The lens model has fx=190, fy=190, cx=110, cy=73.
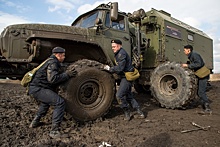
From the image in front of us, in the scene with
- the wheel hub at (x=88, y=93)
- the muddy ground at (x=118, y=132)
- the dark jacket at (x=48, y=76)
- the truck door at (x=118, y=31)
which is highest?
the truck door at (x=118, y=31)

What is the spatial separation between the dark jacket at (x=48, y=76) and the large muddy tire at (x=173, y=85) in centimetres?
296

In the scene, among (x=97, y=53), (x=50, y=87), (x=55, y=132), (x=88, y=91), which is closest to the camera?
(x=55, y=132)

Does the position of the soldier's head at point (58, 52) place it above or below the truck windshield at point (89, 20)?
below

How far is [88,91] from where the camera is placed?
12.7 feet

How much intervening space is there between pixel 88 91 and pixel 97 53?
1.17 meters

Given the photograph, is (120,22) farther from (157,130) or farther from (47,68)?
(157,130)

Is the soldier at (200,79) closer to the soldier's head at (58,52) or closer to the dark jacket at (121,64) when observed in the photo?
the dark jacket at (121,64)

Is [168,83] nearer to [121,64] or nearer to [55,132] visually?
[121,64]

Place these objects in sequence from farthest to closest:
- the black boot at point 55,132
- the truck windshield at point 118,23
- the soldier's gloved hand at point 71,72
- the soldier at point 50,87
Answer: the truck windshield at point 118,23
the soldier's gloved hand at point 71,72
the soldier at point 50,87
the black boot at point 55,132

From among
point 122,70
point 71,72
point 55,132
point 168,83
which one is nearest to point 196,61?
point 168,83

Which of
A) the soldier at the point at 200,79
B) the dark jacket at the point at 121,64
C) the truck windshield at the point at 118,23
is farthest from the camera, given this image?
the truck windshield at the point at 118,23

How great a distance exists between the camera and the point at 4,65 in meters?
3.96

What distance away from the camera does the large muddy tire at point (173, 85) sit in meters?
4.88

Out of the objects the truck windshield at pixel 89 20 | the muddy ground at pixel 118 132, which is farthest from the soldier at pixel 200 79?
the truck windshield at pixel 89 20
